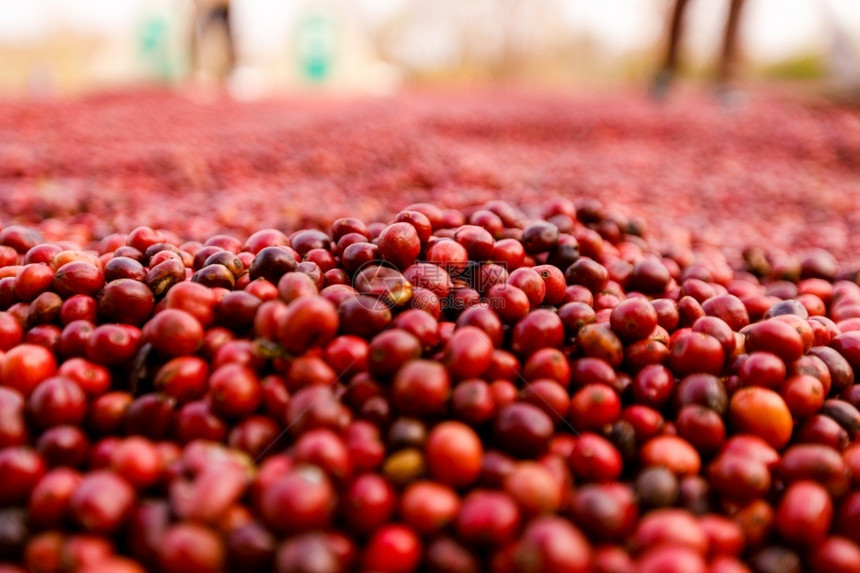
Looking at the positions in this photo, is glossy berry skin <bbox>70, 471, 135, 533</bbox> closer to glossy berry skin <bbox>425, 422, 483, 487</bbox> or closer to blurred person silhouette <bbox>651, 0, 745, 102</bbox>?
glossy berry skin <bbox>425, 422, 483, 487</bbox>

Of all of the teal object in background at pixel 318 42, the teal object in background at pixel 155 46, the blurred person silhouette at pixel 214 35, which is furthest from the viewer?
the teal object in background at pixel 318 42

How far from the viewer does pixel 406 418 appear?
1953 millimetres

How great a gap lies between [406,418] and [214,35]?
19.0 meters

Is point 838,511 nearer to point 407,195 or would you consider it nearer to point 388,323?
point 388,323

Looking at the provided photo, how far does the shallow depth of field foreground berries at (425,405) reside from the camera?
5.55 feet

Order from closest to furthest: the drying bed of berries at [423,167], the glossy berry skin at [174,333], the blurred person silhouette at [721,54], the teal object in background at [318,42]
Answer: the glossy berry skin at [174,333] → the drying bed of berries at [423,167] → the blurred person silhouette at [721,54] → the teal object in background at [318,42]

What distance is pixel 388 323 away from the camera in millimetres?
2271

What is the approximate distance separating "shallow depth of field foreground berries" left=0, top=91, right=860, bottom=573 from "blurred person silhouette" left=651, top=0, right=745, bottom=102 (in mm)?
9934

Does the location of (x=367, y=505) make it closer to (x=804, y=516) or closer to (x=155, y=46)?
(x=804, y=516)

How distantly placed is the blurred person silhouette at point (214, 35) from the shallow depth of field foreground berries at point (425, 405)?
16.1 metres

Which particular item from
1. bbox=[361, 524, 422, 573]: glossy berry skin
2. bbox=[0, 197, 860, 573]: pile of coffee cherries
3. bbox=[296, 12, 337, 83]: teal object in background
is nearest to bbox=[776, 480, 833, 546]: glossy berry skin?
bbox=[0, 197, 860, 573]: pile of coffee cherries

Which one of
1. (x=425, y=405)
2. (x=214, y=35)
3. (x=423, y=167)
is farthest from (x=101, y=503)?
(x=214, y=35)

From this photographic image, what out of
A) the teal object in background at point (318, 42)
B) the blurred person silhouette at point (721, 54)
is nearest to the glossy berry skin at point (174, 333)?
the blurred person silhouette at point (721, 54)

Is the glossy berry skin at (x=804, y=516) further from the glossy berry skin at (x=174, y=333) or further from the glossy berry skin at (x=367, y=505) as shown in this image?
the glossy berry skin at (x=174, y=333)
